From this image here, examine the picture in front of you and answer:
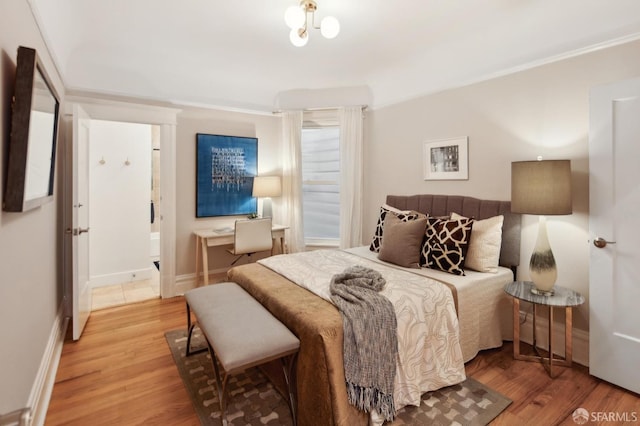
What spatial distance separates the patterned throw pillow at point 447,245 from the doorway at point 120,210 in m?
3.16

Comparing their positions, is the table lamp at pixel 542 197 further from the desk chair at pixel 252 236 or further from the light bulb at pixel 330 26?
the desk chair at pixel 252 236

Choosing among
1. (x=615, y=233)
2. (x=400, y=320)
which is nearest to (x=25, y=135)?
A: (x=400, y=320)

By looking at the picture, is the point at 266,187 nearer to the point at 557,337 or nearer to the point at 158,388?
the point at 158,388

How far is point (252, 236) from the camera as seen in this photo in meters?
3.75

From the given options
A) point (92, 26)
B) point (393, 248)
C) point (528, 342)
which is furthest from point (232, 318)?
point (92, 26)

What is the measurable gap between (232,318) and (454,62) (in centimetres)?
301

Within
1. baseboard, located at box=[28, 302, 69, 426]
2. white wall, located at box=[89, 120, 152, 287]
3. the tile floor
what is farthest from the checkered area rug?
white wall, located at box=[89, 120, 152, 287]

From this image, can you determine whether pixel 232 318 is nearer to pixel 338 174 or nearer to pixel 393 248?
pixel 393 248

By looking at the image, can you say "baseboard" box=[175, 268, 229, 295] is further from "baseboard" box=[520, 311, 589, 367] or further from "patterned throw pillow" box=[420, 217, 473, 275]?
"baseboard" box=[520, 311, 589, 367]

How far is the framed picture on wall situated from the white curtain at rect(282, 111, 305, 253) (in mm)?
1630

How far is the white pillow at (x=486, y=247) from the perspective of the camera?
2.56 metres

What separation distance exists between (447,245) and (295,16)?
76.9 inches

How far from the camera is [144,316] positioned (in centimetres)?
328

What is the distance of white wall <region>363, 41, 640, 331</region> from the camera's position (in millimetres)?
2340
